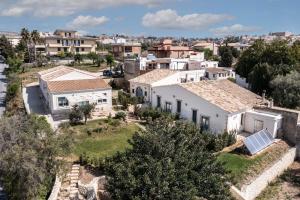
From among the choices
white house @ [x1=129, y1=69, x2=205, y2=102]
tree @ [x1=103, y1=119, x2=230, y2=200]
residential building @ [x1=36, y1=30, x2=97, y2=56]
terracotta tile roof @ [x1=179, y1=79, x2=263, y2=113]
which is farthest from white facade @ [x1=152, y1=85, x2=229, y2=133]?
residential building @ [x1=36, y1=30, x2=97, y2=56]

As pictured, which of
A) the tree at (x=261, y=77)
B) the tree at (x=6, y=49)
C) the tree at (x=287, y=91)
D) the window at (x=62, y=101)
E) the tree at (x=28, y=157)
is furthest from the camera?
the tree at (x=6, y=49)

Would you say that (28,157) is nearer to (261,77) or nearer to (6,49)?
(261,77)

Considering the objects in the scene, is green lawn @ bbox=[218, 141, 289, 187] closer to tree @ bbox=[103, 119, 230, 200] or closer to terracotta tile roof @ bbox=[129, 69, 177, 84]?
tree @ bbox=[103, 119, 230, 200]

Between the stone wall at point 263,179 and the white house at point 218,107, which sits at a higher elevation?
the white house at point 218,107

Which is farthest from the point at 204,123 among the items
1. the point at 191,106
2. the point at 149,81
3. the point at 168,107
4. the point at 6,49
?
the point at 6,49

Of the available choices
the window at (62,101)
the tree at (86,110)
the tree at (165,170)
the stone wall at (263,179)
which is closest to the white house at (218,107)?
the stone wall at (263,179)

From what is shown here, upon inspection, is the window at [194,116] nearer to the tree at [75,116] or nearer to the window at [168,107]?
the window at [168,107]

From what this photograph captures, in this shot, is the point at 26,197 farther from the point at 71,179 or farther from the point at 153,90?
the point at 153,90
